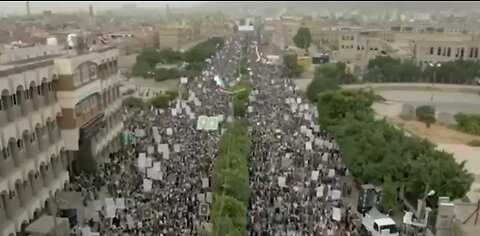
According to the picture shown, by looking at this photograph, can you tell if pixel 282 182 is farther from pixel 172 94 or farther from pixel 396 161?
pixel 172 94

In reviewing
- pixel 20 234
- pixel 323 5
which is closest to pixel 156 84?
pixel 323 5

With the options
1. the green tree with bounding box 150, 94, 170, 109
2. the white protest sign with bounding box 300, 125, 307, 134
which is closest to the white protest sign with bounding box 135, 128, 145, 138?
the white protest sign with bounding box 300, 125, 307, 134

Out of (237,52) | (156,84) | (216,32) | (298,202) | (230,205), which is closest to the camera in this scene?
(230,205)

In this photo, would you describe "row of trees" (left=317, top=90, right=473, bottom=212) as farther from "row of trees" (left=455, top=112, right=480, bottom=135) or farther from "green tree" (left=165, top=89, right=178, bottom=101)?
"green tree" (left=165, top=89, right=178, bottom=101)

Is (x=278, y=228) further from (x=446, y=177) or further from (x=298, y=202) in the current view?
(x=446, y=177)

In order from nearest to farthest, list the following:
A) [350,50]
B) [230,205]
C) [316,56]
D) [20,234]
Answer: [230,205] → [20,234] → [350,50] → [316,56]

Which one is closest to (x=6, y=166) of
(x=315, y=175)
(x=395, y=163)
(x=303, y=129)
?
(x=315, y=175)
